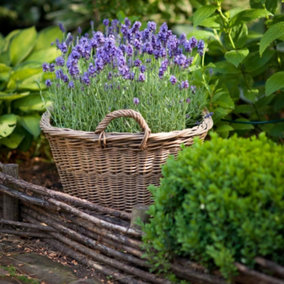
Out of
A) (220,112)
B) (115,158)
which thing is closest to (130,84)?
(115,158)

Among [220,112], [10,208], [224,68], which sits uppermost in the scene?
[224,68]

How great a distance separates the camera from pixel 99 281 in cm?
263

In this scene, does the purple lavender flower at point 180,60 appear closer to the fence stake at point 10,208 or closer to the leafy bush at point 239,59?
the leafy bush at point 239,59

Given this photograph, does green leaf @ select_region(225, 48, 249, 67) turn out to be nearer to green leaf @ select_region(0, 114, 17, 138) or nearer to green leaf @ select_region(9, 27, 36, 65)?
green leaf @ select_region(0, 114, 17, 138)

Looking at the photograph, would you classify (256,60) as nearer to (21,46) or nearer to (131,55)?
(131,55)

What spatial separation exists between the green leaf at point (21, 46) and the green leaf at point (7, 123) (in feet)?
2.42

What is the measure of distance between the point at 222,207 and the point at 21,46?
9.64 ft

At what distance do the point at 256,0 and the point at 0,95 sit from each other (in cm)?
202

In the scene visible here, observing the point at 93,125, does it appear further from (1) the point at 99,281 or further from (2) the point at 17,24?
(2) the point at 17,24

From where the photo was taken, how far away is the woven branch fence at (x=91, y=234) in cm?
227

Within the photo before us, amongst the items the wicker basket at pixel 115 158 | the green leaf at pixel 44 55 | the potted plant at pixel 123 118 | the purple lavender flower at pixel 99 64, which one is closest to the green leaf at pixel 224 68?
the potted plant at pixel 123 118

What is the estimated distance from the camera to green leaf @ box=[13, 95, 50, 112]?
399 centimetres

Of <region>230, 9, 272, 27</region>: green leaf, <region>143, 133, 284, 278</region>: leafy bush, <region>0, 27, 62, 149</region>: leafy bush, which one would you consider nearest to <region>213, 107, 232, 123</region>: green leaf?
<region>230, 9, 272, 27</region>: green leaf

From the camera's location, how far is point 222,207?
→ 6.73 feet
